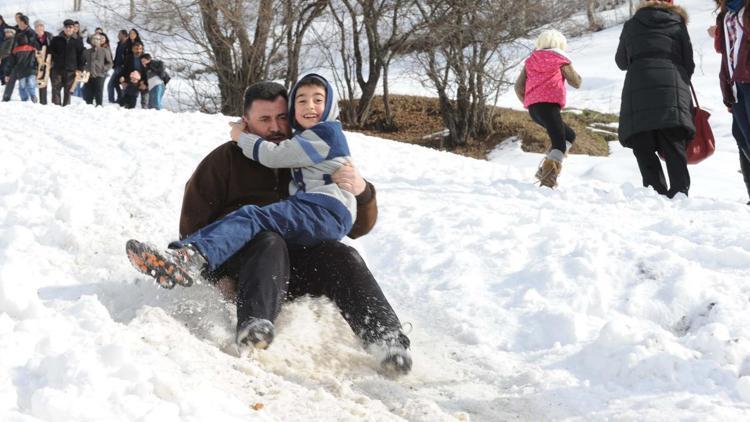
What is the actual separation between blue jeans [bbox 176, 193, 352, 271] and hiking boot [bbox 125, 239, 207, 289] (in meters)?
0.14

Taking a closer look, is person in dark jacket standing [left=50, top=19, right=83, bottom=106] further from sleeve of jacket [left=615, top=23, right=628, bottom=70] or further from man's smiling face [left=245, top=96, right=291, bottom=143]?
man's smiling face [left=245, top=96, right=291, bottom=143]

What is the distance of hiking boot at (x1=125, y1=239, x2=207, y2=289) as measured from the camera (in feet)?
11.4

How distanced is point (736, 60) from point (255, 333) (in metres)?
3.94

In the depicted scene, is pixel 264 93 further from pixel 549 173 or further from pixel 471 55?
pixel 471 55

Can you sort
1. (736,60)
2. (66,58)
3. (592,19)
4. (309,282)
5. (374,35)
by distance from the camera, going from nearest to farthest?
1. (309,282)
2. (736,60)
3. (66,58)
4. (374,35)
5. (592,19)

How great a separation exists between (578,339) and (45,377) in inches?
96.0

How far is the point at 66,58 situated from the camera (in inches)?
611

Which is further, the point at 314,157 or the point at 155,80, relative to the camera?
the point at 155,80

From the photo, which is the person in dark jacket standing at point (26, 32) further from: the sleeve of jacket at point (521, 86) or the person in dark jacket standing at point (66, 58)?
the sleeve of jacket at point (521, 86)

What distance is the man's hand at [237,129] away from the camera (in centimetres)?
427

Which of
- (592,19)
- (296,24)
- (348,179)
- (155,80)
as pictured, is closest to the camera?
(348,179)

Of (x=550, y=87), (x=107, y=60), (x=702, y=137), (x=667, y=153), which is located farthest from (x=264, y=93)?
(x=107, y=60)

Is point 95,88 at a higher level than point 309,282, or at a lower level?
higher

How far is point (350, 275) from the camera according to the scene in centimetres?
389
